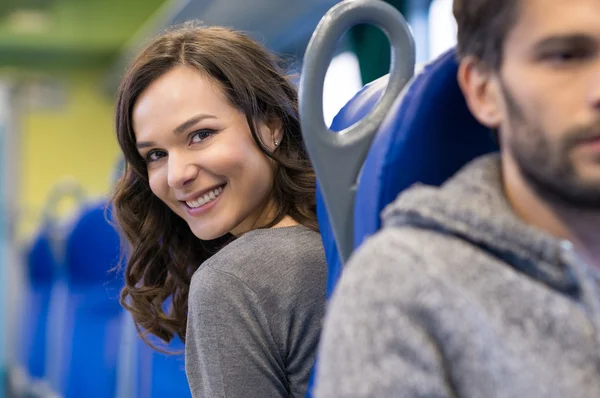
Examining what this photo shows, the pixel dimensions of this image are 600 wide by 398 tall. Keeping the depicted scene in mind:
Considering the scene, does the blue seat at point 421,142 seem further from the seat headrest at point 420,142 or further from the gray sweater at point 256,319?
the gray sweater at point 256,319

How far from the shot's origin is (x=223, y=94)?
153cm

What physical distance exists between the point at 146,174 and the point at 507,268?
35.2 inches

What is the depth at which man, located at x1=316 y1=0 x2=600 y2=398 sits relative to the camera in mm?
859

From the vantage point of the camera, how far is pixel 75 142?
10.7 m

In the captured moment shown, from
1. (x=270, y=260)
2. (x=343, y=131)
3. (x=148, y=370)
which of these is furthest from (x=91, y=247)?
(x=343, y=131)

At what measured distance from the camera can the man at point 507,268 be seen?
859 mm

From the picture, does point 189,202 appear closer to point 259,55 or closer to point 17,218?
point 259,55

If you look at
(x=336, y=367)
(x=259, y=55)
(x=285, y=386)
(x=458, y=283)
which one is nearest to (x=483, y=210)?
(x=458, y=283)

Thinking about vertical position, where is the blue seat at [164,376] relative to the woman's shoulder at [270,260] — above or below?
below

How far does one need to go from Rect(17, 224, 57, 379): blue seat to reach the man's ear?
184 inches

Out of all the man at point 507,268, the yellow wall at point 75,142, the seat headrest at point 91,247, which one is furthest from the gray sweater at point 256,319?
the yellow wall at point 75,142

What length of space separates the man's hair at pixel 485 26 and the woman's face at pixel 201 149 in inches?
22.4

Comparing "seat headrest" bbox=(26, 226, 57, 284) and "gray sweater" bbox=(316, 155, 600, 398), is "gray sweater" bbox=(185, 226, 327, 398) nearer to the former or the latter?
"gray sweater" bbox=(316, 155, 600, 398)

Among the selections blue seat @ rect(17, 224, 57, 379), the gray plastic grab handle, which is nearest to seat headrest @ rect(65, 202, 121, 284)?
blue seat @ rect(17, 224, 57, 379)
